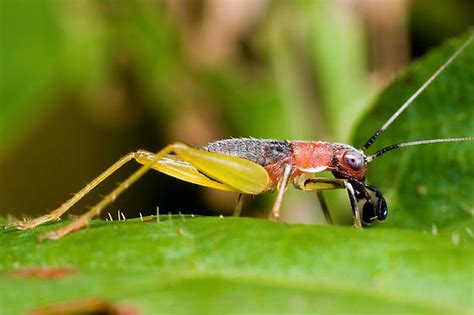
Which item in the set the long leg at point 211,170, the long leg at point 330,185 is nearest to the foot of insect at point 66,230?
the long leg at point 211,170

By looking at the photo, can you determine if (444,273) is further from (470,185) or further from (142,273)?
(470,185)

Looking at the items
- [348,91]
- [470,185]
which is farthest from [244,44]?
[470,185]

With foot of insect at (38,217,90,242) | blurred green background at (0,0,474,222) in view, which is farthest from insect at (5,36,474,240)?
blurred green background at (0,0,474,222)

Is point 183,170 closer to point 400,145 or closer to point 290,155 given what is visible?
point 290,155

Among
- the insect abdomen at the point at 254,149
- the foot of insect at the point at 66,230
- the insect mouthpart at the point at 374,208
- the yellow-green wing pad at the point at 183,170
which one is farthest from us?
the insect abdomen at the point at 254,149

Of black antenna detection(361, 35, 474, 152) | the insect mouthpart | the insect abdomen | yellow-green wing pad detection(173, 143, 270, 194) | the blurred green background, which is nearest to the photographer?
black antenna detection(361, 35, 474, 152)

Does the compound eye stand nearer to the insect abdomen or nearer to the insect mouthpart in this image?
the insect mouthpart

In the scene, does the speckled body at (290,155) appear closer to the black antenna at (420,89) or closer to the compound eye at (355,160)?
the compound eye at (355,160)
